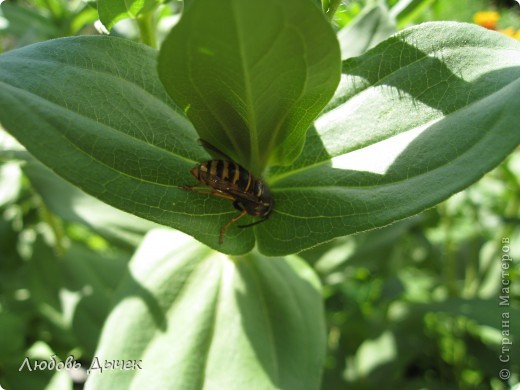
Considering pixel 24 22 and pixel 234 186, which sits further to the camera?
pixel 24 22

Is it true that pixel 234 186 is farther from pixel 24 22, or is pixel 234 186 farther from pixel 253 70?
pixel 24 22

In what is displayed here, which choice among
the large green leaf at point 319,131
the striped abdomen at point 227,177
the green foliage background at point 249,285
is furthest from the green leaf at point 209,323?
Result: the striped abdomen at point 227,177

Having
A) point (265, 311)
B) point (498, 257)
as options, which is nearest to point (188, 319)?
point (265, 311)

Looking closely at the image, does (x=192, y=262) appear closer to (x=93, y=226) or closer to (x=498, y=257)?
(x=93, y=226)

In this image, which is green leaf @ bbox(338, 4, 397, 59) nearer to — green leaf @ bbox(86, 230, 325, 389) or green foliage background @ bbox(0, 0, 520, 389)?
green foliage background @ bbox(0, 0, 520, 389)

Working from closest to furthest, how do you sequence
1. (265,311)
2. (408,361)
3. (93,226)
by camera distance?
(265,311) < (93,226) < (408,361)

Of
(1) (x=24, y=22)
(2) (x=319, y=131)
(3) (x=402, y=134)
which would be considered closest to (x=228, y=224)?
(2) (x=319, y=131)

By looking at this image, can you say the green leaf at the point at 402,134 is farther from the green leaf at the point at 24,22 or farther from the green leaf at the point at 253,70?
the green leaf at the point at 24,22
